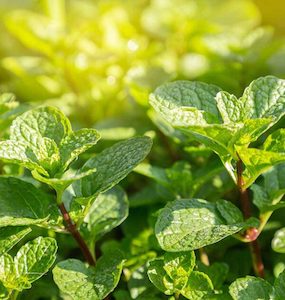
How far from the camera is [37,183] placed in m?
0.93

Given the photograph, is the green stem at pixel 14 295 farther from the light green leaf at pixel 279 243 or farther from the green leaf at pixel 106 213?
the light green leaf at pixel 279 243

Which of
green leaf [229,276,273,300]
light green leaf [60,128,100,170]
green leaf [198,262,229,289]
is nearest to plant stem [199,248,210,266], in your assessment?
green leaf [198,262,229,289]

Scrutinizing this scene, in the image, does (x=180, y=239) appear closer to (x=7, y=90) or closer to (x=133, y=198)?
(x=133, y=198)

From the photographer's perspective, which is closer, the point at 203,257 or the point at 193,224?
the point at 193,224

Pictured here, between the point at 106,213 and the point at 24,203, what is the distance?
141 mm

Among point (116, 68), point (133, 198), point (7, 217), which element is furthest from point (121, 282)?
point (116, 68)

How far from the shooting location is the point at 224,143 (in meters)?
0.75

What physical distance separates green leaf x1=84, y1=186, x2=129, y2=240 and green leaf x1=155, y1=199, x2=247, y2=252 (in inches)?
4.9

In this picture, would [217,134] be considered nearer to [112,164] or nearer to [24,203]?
[112,164]

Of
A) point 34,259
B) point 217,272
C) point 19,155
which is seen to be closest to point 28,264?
point 34,259

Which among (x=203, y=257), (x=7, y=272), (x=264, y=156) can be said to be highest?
(x=264, y=156)

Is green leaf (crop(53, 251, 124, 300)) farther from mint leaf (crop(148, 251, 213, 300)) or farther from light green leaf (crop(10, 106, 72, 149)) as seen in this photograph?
light green leaf (crop(10, 106, 72, 149))

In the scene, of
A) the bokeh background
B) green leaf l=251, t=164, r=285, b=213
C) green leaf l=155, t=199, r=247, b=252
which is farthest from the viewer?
the bokeh background

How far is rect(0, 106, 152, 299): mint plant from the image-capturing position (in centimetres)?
75
